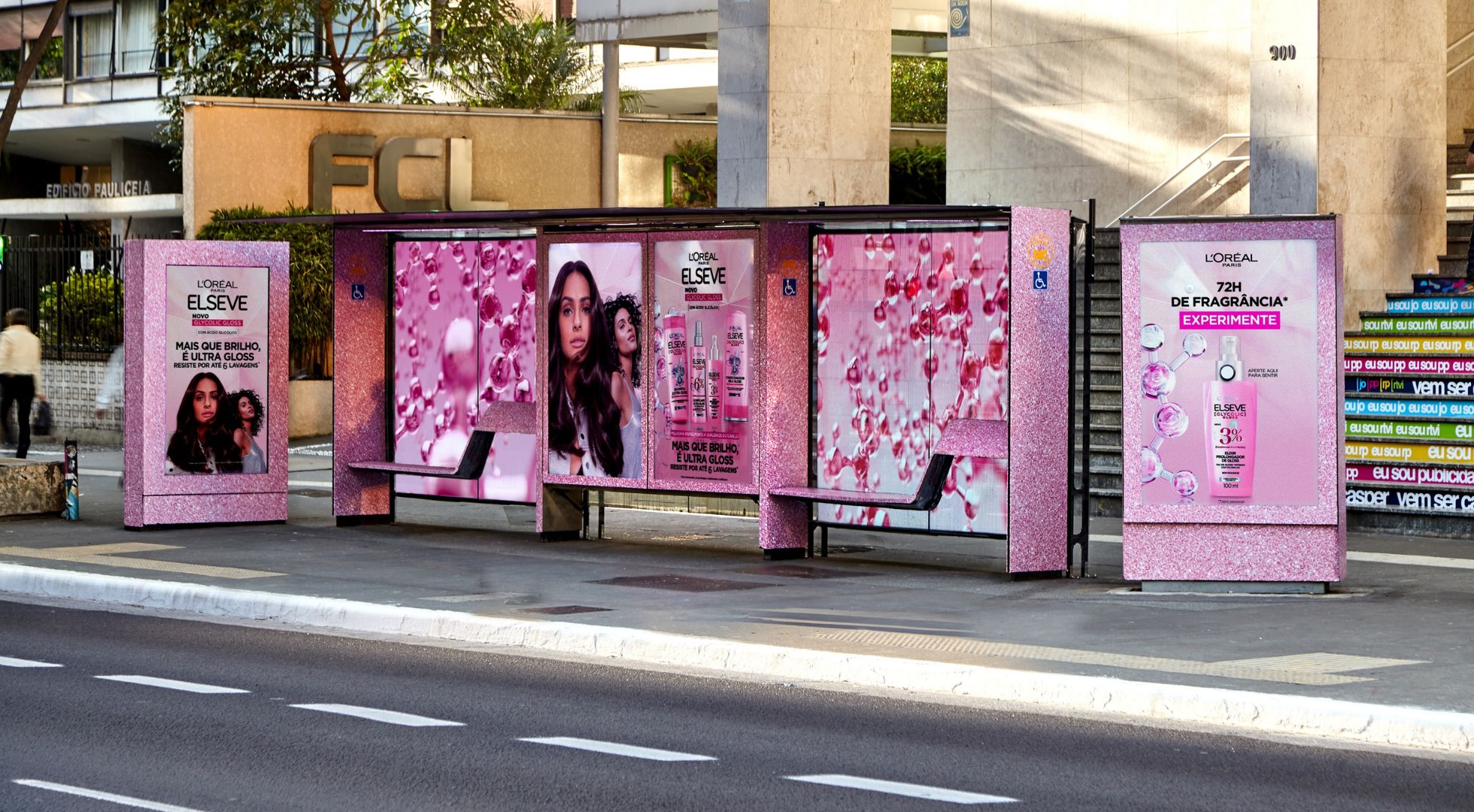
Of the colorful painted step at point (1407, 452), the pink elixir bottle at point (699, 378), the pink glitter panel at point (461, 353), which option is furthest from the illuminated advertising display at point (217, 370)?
the colorful painted step at point (1407, 452)

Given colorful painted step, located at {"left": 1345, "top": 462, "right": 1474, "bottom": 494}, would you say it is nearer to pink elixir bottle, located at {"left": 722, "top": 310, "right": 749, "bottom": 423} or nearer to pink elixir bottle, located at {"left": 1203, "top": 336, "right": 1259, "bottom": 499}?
pink elixir bottle, located at {"left": 1203, "top": 336, "right": 1259, "bottom": 499}

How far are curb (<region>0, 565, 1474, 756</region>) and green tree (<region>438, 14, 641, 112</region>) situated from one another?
22205mm

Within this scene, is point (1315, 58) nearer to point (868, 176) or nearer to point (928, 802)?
point (868, 176)

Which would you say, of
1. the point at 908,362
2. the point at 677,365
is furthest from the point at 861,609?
the point at 677,365

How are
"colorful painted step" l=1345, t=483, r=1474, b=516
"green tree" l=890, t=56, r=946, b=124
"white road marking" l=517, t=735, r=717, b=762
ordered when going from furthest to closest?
"green tree" l=890, t=56, r=946, b=124 → "colorful painted step" l=1345, t=483, r=1474, b=516 → "white road marking" l=517, t=735, r=717, b=762

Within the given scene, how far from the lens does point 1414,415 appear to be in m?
17.1

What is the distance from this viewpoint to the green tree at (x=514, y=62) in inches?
1388

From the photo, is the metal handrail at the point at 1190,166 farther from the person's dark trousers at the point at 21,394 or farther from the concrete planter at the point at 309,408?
the person's dark trousers at the point at 21,394

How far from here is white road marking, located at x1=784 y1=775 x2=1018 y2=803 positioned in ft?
24.5

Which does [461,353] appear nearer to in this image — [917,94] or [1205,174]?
[1205,174]

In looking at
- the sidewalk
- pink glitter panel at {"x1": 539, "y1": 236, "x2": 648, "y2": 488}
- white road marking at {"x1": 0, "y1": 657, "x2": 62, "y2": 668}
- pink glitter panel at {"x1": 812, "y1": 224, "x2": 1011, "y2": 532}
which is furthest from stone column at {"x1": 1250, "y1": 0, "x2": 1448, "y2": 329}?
white road marking at {"x1": 0, "y1": 657, "x2": 62, "y2": 668}

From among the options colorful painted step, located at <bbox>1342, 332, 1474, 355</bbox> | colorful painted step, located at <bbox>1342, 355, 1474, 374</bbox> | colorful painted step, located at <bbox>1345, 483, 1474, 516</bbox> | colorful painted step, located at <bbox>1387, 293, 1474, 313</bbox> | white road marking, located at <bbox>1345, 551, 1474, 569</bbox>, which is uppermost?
colorful painted step, located at <bbox>1387, 293, 1474, 313</bbox>

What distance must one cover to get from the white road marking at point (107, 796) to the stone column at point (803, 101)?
51.1 feet

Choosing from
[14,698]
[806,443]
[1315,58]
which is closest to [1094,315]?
[1315,58]
